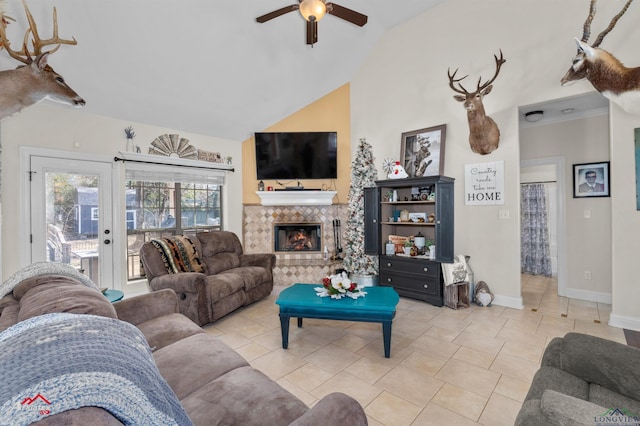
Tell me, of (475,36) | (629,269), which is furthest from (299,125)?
(629,269)

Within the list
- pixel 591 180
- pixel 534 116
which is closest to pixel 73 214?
pixel 534 116

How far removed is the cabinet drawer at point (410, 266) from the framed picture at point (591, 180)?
7.79 ft

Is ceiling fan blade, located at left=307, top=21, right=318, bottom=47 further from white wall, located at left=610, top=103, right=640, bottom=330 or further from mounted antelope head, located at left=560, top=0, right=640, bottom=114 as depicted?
white wall, located at left=610, top=103, right=640, bottom=330

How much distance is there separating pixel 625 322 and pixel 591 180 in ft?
6.42

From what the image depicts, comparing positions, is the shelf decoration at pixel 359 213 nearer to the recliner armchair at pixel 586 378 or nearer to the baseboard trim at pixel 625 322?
the baseboard trim at pixel 625 322

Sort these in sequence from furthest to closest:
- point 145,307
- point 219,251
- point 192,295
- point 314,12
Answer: point 219,251
point 192,295
point 314,12
point 145,307

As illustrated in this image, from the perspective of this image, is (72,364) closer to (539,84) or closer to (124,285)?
(124,285)

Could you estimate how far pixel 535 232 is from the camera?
568 cm

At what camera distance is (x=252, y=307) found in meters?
3.89

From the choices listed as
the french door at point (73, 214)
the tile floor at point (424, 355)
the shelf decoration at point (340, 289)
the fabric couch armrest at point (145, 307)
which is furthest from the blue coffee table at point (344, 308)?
the french door at point (73, 214)

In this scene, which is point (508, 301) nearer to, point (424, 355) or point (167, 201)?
point (424, 355)

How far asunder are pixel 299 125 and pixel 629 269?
16.2 feet

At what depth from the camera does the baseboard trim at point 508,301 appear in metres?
3.71

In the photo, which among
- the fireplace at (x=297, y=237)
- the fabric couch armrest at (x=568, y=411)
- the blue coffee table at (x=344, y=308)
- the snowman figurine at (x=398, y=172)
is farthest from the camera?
the fireplace at (x=297, y=237)
